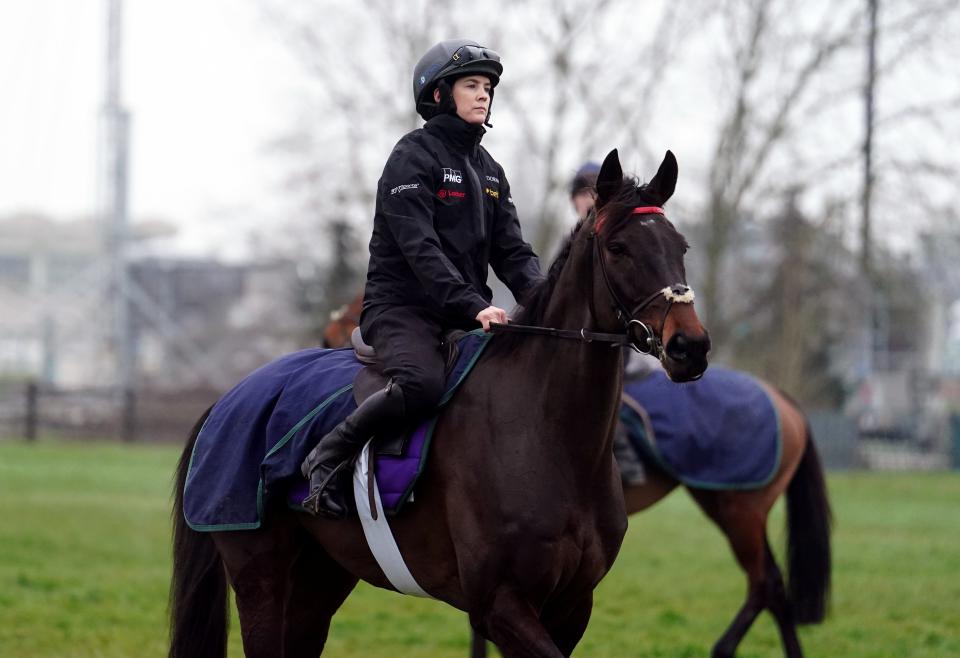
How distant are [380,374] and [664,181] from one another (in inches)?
55.5

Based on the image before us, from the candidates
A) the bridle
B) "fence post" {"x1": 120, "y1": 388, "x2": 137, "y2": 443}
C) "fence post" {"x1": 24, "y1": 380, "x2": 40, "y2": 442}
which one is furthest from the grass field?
"fence post" {"x1": 120, "y1": 388, "x2": 137, "y2": 443}

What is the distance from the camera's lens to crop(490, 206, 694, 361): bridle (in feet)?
13.7

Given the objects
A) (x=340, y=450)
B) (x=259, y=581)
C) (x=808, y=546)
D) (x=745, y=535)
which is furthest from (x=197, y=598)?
(x=808, y=546)

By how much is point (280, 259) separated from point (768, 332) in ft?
60.0

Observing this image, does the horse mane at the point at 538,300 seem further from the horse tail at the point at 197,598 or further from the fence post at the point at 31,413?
the fence post at the point at 31,413

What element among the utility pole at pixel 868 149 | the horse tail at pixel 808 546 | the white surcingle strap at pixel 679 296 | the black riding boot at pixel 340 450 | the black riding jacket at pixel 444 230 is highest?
the utility pole at pixel 868 149

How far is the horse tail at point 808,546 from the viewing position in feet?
27.3

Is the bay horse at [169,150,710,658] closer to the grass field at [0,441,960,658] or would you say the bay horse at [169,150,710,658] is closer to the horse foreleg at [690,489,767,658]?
the grass field at [0,441,960,658]

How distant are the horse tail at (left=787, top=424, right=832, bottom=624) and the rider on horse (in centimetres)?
410

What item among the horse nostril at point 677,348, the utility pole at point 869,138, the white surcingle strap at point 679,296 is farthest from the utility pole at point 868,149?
the horse nostril at point 677,348

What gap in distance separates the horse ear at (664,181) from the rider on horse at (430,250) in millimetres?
752

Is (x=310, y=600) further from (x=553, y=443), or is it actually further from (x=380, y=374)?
(x=553, y=443)

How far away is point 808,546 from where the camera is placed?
839cm

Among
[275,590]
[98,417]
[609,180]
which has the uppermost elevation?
[609,180]
